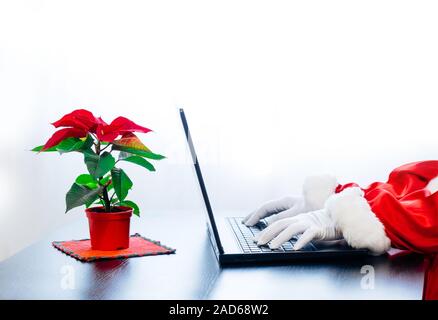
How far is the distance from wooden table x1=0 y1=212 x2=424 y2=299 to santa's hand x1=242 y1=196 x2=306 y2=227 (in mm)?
256

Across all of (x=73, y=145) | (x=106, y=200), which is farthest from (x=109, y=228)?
(x=73, y=145)

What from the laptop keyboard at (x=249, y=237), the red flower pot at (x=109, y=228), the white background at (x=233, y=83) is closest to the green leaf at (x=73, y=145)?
the red flower pot at (x=109, y=228)

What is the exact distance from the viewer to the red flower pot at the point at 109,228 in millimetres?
931

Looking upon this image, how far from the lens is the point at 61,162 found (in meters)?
2.55

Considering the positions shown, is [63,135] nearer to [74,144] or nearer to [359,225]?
[74,144]

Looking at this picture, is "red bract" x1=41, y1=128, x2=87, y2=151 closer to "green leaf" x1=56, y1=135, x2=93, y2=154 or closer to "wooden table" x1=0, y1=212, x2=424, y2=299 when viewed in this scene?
"green leaf" x1=56, y1=135, x2=93, y2=154

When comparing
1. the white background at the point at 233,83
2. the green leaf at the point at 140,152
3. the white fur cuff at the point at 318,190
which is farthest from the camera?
the white background at the point at 233,83

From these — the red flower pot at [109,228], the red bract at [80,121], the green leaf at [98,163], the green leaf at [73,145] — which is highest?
the red bract at [80,121]

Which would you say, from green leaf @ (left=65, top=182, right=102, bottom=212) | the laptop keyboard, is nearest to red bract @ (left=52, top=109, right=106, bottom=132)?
green leaf @ (left=65, top=182, right=102, bottom=212)

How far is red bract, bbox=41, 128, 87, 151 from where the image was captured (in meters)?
0.89

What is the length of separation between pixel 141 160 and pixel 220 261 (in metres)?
0.24

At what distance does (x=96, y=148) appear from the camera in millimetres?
934

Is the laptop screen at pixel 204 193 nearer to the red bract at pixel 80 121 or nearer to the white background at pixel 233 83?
the red bract at pixel 80 121

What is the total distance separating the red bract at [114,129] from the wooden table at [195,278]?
20cm
